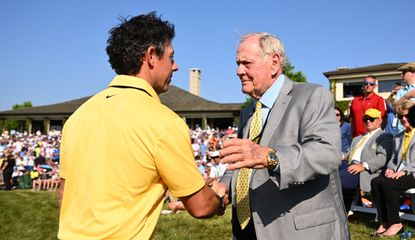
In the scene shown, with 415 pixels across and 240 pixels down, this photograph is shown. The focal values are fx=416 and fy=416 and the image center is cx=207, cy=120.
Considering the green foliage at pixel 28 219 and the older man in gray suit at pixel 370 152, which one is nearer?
the older man in gray suit at pixel 370 152

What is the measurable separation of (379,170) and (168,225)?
4043 mm

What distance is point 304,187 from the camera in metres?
2.81

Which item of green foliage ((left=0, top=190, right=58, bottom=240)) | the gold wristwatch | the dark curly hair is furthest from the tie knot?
green foliage ((left=0, top=190, right=58, bottom=240))

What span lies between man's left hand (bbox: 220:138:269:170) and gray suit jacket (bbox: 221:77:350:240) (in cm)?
30

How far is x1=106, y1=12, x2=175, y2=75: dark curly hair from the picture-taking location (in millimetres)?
2434

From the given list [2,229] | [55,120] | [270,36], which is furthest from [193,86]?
[270,36]

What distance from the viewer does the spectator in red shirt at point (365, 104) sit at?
29.5 ft

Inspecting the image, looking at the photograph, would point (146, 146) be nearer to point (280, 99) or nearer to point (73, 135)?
point (73, 135)

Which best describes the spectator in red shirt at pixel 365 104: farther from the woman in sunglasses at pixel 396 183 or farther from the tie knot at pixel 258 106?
the tie knot at pixel 258 106

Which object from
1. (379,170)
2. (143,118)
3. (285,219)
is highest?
(143,118)

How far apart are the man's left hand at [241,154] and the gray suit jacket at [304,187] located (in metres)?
0.30

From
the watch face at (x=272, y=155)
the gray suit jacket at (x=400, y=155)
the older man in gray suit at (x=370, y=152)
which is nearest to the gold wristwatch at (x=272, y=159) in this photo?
the watch face at (x=272, y=155)

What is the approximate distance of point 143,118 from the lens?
2.16m

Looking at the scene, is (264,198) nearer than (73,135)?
No
